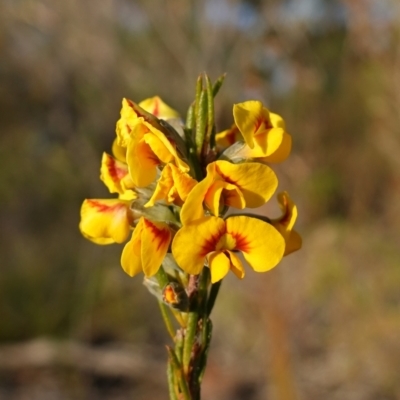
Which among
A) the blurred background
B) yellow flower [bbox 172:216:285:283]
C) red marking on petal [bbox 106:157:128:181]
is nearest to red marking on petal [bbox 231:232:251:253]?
yellow flower [bbox 172:216:285:283]

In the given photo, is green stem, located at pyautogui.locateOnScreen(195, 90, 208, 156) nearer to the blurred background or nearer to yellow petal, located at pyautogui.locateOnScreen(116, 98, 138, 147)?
yellow petal, located at pyautogui.locateOnScreen(116, 98, 138, 147)

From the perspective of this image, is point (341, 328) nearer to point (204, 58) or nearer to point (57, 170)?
point (204, 58)

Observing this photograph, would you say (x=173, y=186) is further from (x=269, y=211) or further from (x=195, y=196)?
(x=269, y=211)

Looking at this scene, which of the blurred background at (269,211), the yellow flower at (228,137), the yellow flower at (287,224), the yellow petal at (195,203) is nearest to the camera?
the yellow petal at (195,203)

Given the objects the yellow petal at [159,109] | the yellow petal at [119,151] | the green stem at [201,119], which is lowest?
the green stem at [201,119]

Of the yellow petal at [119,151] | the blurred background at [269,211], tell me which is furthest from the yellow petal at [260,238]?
the blurred background at [269,211]

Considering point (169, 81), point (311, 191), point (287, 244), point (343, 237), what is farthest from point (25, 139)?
point (287, 244)

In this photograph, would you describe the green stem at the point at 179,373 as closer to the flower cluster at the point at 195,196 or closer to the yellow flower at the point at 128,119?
the flower cluster at the point at 195,196
